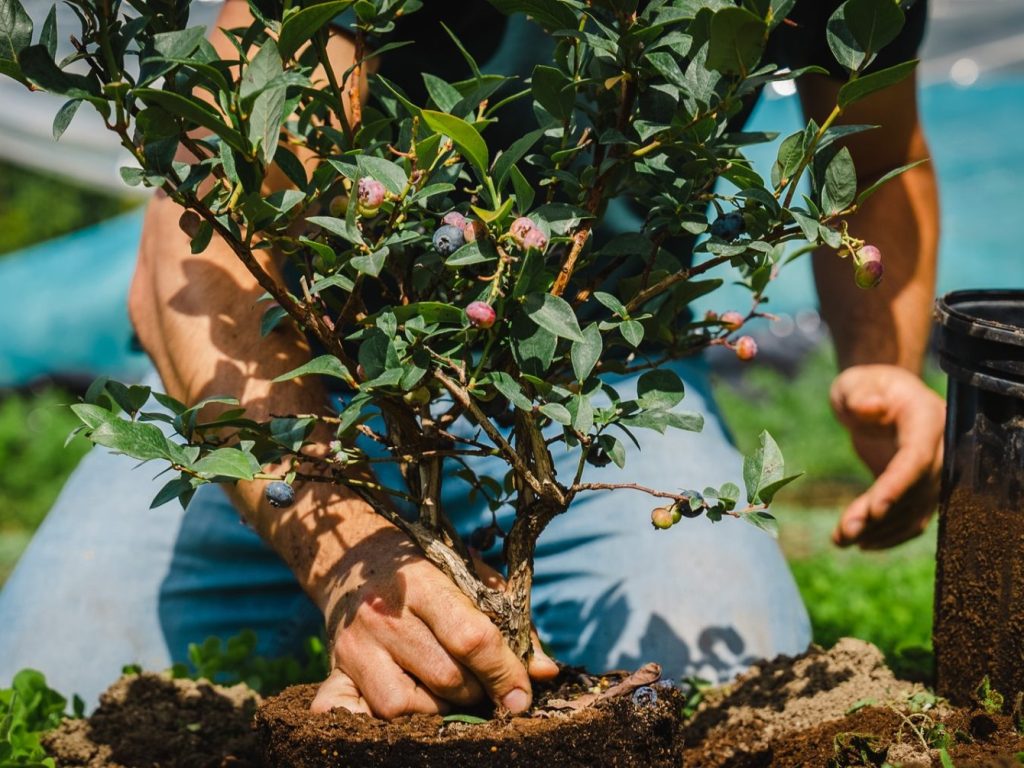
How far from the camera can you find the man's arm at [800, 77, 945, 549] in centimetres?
182

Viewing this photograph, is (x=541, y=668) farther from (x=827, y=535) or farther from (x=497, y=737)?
(x=827, y=535)

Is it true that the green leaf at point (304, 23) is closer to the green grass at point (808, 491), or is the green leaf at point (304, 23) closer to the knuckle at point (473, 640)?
the knuckle at point (473, 640)

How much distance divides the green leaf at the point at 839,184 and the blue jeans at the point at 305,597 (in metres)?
1.01

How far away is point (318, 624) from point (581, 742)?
1.13m

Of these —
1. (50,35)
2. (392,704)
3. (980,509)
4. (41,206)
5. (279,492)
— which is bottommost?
(392,704)

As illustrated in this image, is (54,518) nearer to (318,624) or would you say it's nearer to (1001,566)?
(318,624)

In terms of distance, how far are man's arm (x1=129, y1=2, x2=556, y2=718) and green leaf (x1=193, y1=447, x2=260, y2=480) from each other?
28 cm

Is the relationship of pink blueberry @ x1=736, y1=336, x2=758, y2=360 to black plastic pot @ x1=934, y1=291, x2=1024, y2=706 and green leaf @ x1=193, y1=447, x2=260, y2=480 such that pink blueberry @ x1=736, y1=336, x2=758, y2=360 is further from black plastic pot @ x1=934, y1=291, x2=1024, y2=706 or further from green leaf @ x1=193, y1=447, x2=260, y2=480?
green leaf @ x1=193, y1=447, x2=260, y2=480

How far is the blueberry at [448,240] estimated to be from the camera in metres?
1.01

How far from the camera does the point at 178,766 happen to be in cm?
138

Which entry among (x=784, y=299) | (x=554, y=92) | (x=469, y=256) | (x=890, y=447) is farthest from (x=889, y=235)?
(x=784, y=299)

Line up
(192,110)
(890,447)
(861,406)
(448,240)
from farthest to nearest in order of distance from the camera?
(890,447) < (861,406) < (448,240) < (192,110)

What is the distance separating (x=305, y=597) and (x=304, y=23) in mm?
1439

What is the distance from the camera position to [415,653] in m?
1.17
